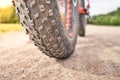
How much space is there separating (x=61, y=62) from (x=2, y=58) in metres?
0.51

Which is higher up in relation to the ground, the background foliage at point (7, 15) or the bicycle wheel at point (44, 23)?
the bicycle wheel at point (44, 23)

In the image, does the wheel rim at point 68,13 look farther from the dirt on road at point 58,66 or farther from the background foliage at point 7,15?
the background foliage at point 7,15

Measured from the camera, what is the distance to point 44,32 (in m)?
A: 2.18

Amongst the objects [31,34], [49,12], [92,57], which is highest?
[49,12]

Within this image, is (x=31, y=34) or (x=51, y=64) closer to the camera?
(x=31, y=34)

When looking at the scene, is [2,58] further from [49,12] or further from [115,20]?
[115,20]

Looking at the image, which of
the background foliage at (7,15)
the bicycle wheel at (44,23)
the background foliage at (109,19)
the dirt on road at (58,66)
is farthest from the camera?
the background foliage at (109,19)

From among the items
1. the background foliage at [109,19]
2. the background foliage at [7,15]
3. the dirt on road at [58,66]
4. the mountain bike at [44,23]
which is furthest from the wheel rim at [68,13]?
the background foliage at [109,19]

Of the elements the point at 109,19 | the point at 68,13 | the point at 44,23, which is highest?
the point at 44,23

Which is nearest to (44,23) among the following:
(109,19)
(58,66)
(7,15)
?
(58,66)

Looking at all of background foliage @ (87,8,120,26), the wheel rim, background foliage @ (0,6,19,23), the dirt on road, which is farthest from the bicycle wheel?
background foliage @ (87,8,120,26)

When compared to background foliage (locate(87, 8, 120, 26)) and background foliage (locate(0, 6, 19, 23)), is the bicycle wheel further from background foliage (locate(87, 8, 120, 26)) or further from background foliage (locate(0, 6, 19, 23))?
background foliage (locate(87, 8, 120, 26))

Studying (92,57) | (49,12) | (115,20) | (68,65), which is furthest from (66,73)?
(115,20)

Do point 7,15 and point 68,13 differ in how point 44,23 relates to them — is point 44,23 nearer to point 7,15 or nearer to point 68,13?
point 68,13
